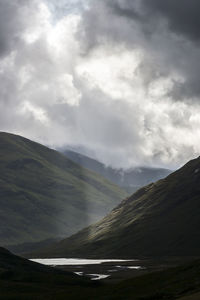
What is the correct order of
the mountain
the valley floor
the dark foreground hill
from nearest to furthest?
the dark foreground hill, the valley floor, the mountain

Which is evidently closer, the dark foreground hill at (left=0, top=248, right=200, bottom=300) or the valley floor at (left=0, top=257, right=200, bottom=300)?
the dark foreground hill at (left=0, top=248, right=200, bottom=300)

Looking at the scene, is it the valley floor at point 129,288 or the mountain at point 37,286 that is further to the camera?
the mountain at point 37,286

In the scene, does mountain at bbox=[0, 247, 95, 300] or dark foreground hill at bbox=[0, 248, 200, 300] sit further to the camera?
mountain at bbox=[0, 247, 95, 300]

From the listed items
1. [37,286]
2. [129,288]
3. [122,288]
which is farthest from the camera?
[37,286]

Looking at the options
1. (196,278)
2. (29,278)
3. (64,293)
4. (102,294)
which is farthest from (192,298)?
(29,278)

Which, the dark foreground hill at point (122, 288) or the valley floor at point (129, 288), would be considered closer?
the dark foreground hill at point (122, 288)

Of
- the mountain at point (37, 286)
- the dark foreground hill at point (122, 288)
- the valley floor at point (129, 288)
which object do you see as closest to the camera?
the dark foreground hill at point (122, 288)

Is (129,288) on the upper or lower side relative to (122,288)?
upper

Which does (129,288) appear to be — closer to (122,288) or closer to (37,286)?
(122,288)

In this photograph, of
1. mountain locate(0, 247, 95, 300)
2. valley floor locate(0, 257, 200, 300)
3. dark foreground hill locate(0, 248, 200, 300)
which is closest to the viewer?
dark foreground hill locate(0, 248, 200, 300)

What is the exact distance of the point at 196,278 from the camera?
129250 millimetres

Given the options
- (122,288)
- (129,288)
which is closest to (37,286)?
(122,288)

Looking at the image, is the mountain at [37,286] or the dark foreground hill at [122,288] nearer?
the dark foreground hill at [122,288]

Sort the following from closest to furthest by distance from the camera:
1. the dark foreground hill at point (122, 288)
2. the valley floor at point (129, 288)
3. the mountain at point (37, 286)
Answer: the dark foreground hill at point (122, 288)
the valley floor at point (129, 288)
the mountain at point (37, 286)
